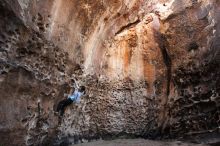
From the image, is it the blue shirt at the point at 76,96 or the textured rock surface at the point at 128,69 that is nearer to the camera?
the textured rock surface at the point at 128,69

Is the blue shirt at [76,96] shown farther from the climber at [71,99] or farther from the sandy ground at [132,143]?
the sandy ground at [132,143]

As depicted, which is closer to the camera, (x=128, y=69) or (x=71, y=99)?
(x=71, y=99)

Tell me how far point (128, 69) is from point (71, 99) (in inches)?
48.8

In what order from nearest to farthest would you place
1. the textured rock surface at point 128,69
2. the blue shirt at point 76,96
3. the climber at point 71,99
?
1. the textured rock surface at point 128,69
2. the climber at point 71,99
3. the blue shirt at point 76,96

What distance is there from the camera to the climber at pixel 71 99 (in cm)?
433

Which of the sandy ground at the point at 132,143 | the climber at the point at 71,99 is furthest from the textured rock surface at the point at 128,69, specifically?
the sandy ground at the point at 132,143

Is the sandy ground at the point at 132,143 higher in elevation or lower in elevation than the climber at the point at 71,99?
lower

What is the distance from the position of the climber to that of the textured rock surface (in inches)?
4.2

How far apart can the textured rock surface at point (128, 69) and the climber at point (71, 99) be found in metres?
0.11

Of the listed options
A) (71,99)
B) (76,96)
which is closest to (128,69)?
(76,96)

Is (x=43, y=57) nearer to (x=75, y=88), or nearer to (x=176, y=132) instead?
(x=75, y=88)

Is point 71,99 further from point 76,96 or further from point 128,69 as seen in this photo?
point 128,69

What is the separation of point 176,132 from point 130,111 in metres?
0.83

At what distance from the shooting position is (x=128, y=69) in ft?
17.1
